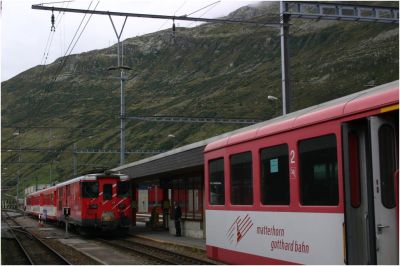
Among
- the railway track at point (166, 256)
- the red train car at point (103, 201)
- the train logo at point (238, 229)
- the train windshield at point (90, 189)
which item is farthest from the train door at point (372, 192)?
the train windshield at point (90, 189)

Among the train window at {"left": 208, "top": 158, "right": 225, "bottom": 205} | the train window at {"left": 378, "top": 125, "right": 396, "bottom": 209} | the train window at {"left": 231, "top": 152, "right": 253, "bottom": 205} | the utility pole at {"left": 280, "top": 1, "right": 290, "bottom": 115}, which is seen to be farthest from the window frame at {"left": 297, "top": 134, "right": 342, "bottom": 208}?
the utility pole at {"left": 280, "top": 1, "right": 290, "bottom": 115}

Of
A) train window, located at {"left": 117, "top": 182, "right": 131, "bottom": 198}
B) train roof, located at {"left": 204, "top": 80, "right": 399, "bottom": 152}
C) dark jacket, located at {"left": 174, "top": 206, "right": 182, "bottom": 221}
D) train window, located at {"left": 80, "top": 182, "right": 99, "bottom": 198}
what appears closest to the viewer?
train roof, located at {"left": 204, "top": 80, "right": 399, "bottom": 152}

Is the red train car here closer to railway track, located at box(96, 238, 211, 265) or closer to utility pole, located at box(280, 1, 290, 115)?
railway track, located at box(96, 238, 211, 265)

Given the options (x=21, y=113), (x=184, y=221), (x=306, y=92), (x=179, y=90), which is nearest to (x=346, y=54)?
(x=306, y=92)

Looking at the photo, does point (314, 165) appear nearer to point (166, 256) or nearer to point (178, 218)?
point (166, 256)

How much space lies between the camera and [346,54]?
160 meters

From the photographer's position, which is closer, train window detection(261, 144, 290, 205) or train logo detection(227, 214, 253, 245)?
train window detection(261, 144, 290, 205)

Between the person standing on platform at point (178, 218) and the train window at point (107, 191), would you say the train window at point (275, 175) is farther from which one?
the train window at point (107, 191)

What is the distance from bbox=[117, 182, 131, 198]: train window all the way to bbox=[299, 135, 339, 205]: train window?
20018 millimetres

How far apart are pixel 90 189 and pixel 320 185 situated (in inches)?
806

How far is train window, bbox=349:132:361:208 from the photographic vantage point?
727cm

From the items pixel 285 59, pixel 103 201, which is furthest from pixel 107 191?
pixel 285 59

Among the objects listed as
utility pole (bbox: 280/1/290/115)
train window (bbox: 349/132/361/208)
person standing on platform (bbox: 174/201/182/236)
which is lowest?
person standing on platform (bbox: 174/201/182/236)

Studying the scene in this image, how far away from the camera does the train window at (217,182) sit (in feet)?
39.1
